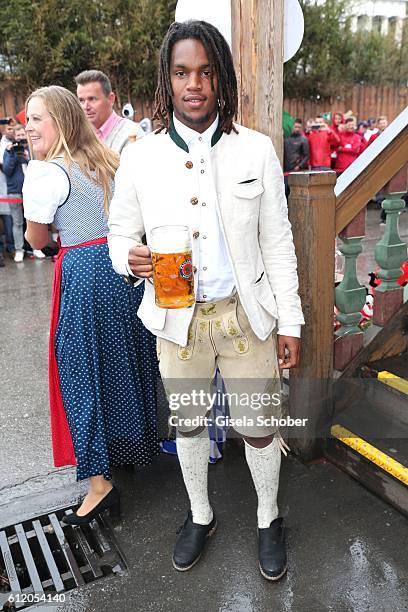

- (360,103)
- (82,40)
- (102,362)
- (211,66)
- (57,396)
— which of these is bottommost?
(57,396)

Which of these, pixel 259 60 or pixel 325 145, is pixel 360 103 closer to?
pixel 325 145

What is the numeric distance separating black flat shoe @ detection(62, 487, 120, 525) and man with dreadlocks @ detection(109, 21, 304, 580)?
47 cm

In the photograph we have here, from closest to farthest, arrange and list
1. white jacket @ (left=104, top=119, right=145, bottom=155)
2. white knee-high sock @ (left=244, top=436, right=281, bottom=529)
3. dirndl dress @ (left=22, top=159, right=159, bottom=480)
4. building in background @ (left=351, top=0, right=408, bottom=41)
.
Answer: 1. white knee-high sock @ (left=244, top=436, right=281, bottom=529)
2. dirndl dress @ (left=22, top=159, right=159, bottom=480)
3. white jacket @ (left=104, top=119, right=145, bottom=155)
4. building in background @ (left=351, top=0, right=408, bottom=41)

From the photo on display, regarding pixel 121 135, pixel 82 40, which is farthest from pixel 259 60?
pixel 82 40

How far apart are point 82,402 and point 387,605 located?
1.46 m

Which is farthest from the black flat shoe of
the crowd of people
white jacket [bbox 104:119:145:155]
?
the crowd of people

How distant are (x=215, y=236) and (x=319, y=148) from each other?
10.1 metres

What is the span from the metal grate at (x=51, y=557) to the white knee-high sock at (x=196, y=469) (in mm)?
381

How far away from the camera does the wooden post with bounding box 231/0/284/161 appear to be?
8.28 ft

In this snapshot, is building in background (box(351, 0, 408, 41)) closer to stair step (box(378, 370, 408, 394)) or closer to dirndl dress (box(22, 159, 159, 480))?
stair step (box(378, 370, 408, 394))

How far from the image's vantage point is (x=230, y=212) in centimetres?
202

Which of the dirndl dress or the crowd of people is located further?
the crowd of people

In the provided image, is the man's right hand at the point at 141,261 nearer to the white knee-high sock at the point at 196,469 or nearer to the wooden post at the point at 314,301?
the white knee-high sock at the point at 196,469

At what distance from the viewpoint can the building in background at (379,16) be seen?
1780 centimetres
